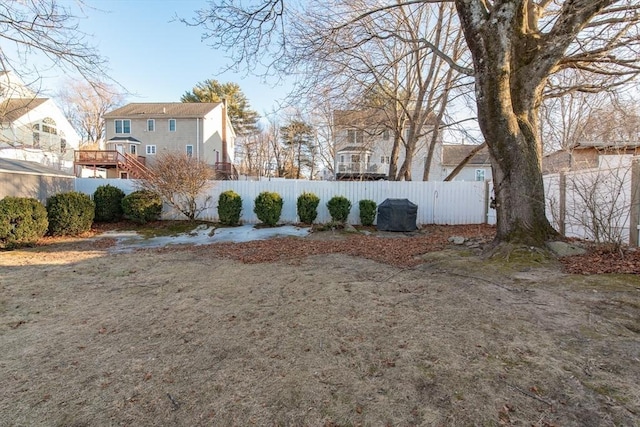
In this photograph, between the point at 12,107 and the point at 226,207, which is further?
the point at 226,207

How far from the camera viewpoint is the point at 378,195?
12.4m

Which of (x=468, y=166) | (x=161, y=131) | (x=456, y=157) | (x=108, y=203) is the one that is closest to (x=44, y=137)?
(x=161, y=131)

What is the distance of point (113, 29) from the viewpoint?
20.7 feet

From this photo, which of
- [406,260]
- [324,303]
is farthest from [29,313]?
[406,260]

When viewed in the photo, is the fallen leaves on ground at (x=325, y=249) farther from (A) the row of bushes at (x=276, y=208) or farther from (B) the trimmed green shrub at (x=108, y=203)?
(B) the trimmed green shrub at (x=108, y=203)

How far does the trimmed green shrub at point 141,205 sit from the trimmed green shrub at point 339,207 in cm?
613

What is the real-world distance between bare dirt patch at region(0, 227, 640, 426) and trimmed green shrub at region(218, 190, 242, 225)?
21.2 ft

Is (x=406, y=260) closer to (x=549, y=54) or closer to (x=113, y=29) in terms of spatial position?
(x=549, y=54)

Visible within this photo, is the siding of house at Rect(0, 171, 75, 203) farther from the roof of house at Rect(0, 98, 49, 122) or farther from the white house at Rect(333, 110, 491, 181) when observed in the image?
the white house at Rect(333, 110, 491, 181)

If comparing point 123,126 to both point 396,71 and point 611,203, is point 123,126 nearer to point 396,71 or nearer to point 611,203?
point 396,71

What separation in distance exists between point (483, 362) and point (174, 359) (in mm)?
2318

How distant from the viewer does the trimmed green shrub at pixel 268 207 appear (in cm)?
1140

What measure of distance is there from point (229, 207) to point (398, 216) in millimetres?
5794

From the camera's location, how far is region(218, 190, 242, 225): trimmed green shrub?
11.5 m
